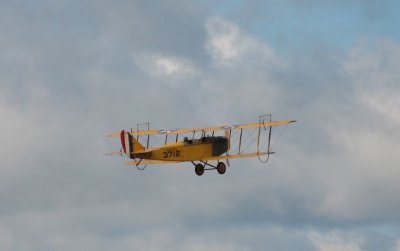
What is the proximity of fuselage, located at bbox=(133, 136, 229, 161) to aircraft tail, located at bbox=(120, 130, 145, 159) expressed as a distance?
1.20 feet

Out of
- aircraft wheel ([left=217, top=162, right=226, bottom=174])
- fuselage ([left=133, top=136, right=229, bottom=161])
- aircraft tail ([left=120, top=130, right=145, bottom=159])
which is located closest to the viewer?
fuselage ([left=133, top=136, right=229, bottom=161])

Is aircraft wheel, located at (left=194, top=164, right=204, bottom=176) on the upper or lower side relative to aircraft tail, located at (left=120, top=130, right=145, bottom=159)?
lower

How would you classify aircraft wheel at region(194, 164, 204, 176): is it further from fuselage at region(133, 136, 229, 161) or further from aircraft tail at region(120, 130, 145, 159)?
aircraft tail at region(120, 130, 145, 159)

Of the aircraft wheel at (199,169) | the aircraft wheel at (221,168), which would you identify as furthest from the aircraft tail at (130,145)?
the aircraft wheel at (221,168)

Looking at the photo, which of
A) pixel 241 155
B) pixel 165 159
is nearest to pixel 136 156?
pixel 165 159

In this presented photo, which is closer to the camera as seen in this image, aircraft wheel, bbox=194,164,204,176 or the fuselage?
the fuselage

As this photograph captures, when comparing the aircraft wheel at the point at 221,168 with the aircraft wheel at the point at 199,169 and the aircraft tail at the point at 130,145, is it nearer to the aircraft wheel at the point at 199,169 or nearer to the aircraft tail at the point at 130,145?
the aircraft wheel at the point at 199,169

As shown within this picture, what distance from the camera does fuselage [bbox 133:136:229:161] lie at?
78.1 m

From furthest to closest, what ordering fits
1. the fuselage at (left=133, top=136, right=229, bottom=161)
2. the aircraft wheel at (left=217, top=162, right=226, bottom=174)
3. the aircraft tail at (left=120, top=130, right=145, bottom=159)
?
the aircraft wheel at (left=217, top=162, right=226, bottom=174) → the aircraft tail at (left=120, top=130, right=145, bottom=159) → the fuselage at (left=133, top=136, right=229, bottom=161)

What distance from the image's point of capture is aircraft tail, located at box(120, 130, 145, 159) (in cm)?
7844

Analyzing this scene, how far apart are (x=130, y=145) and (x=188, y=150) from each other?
4.18 m

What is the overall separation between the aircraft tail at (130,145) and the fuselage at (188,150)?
1.20ft

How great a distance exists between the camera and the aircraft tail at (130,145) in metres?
78.4

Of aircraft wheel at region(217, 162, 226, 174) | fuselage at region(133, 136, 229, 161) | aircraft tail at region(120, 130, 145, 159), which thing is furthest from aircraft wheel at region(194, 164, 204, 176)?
aircraft tail at region(120, 130, 145, 159)
